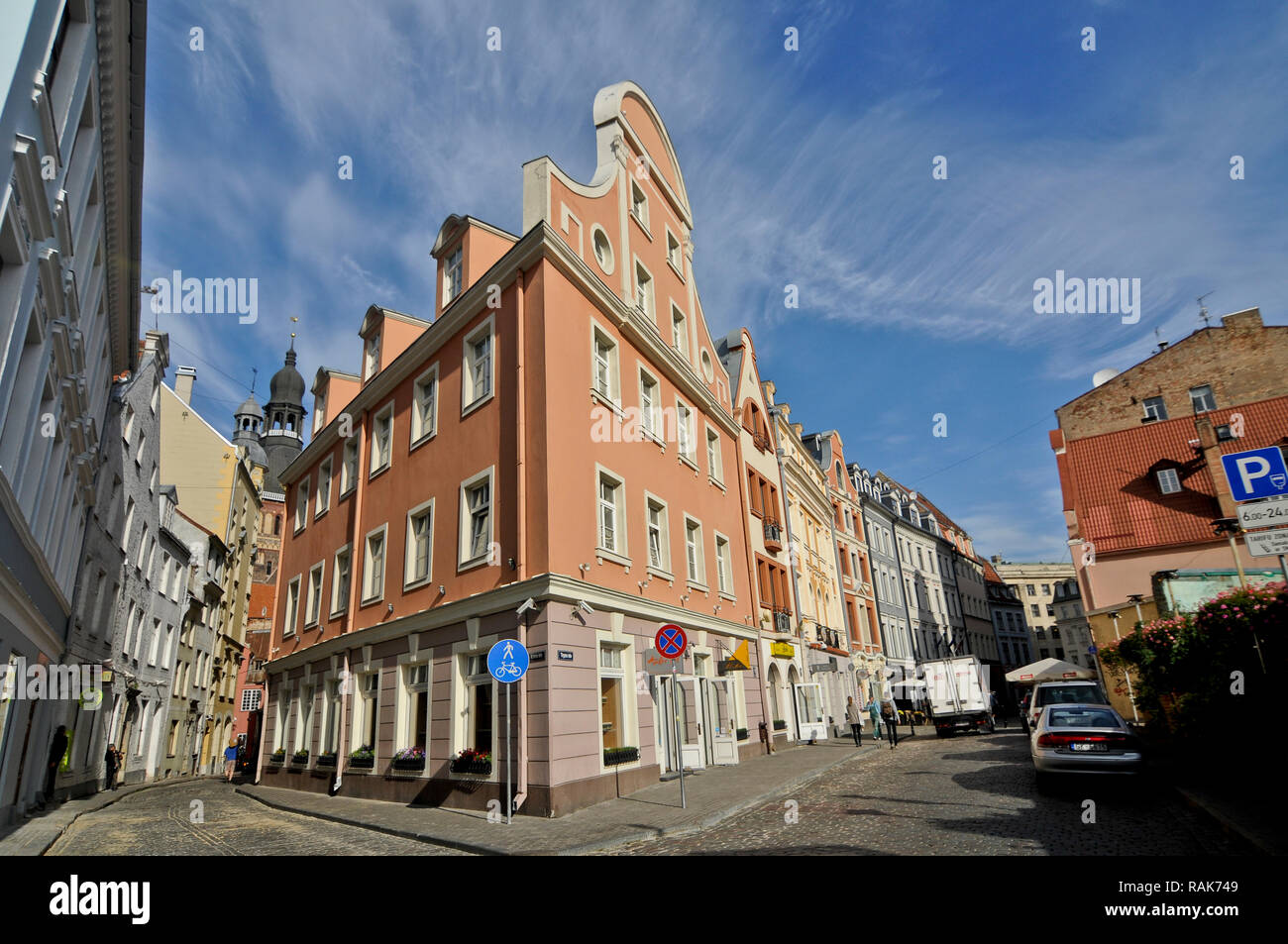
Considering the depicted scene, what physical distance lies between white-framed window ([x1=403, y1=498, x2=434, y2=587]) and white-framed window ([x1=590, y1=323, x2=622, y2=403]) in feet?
17.3

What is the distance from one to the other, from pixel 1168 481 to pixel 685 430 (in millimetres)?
25737

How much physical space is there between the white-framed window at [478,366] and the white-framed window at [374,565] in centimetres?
498

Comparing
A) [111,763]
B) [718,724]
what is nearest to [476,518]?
[718,724]

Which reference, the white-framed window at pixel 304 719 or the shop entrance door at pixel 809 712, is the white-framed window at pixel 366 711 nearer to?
the white-framed window at pixel 304 719

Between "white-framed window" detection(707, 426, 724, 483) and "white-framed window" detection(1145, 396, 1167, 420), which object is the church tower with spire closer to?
"white-framed window" detection(707, 426, 724, 483)

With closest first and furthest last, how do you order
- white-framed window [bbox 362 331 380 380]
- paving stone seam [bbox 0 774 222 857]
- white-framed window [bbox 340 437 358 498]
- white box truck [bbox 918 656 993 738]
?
paving stone seam [bbox 0 774 222 857] → white-framed window [bbox 340 437 358 498] → white-framed window [bbox 362 331 380 380] → white box truck [bbox 918 656 993 738]

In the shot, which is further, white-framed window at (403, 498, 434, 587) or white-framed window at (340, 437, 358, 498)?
white-framed window at (340, 437, 358, 498)

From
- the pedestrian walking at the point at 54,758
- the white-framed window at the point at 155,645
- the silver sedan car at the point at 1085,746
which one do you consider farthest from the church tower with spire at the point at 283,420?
the silver sedan car at the point at 1085,746

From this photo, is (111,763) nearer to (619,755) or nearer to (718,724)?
(718,724)

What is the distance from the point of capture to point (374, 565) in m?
20.3

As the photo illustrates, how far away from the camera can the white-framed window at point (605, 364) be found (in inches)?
690

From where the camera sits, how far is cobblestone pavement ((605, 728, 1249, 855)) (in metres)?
7.72

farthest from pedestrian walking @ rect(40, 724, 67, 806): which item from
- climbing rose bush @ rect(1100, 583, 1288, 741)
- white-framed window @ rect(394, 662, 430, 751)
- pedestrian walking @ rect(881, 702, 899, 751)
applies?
climbing rose bush @ rect(1100, 583, 1288, 741)
